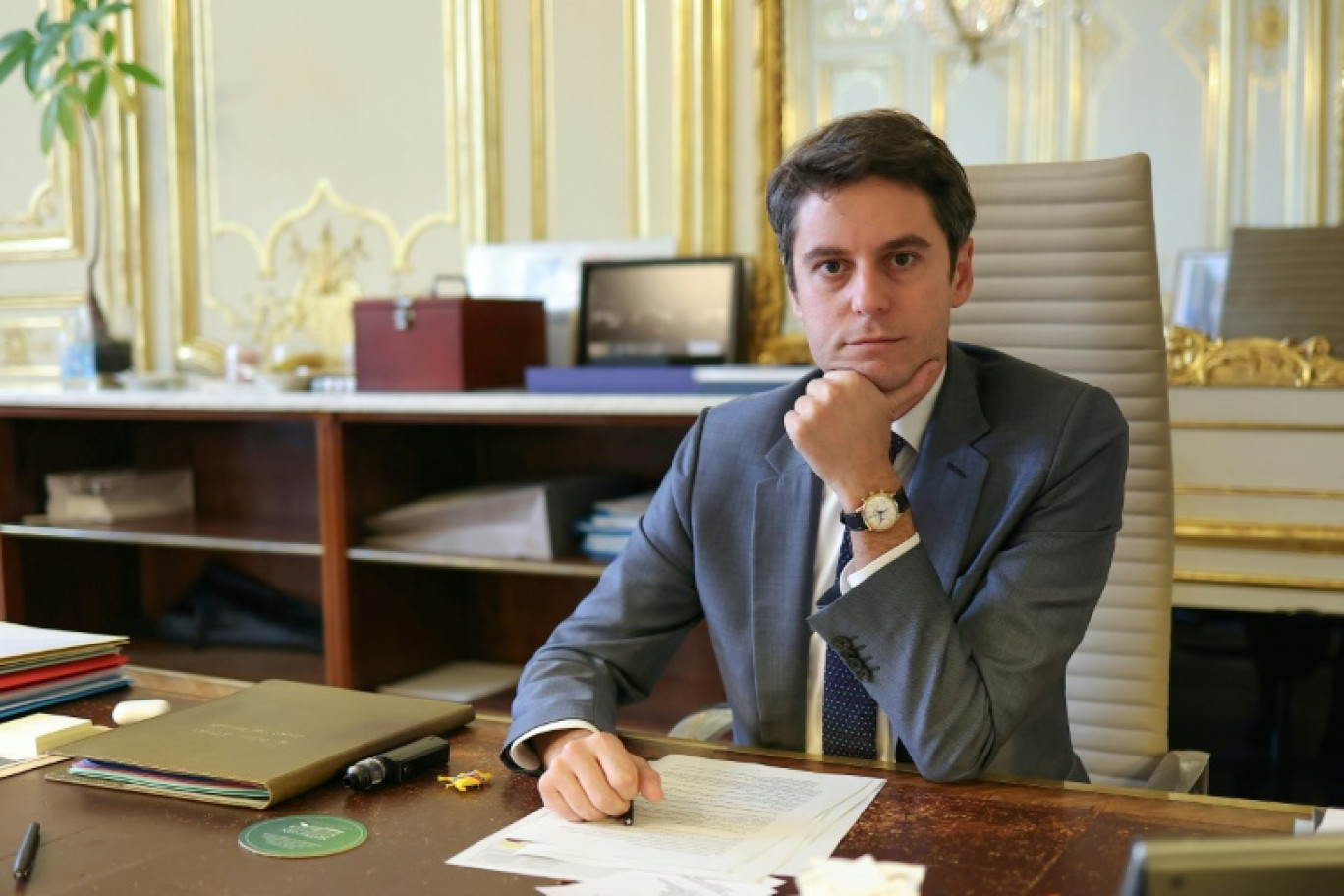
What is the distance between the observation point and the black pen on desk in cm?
97

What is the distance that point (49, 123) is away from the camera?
3.41 metres

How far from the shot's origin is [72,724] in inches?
52.7

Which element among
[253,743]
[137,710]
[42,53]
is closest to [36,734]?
[137,710]

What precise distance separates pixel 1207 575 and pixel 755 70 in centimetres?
140

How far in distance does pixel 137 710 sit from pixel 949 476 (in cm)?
88

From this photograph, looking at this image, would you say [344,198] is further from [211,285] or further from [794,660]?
[794,660]

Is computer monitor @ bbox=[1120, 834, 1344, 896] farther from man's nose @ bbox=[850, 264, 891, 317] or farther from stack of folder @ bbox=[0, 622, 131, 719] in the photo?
stack of folder @ bbox=[0, 622, 131, 719]

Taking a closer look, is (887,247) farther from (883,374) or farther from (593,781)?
(593,781)

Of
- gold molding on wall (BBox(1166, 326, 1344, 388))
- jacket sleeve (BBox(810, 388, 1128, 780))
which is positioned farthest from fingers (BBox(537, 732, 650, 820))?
gold molding on wall (BBox(1166, 326, 1344, 388))

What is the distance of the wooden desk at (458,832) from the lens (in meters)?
0.95

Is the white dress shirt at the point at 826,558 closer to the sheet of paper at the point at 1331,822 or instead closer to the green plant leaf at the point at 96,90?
the sheet of paper at the point at 1331,822

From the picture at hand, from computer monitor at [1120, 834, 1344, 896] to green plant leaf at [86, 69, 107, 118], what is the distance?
3396mm

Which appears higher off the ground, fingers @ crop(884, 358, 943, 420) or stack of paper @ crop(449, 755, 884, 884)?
fingers @ crop(884, 358, 943, 420)

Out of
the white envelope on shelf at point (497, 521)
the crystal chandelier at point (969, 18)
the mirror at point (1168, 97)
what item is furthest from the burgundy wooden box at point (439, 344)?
the crystal chandelier at point (969, 18)
